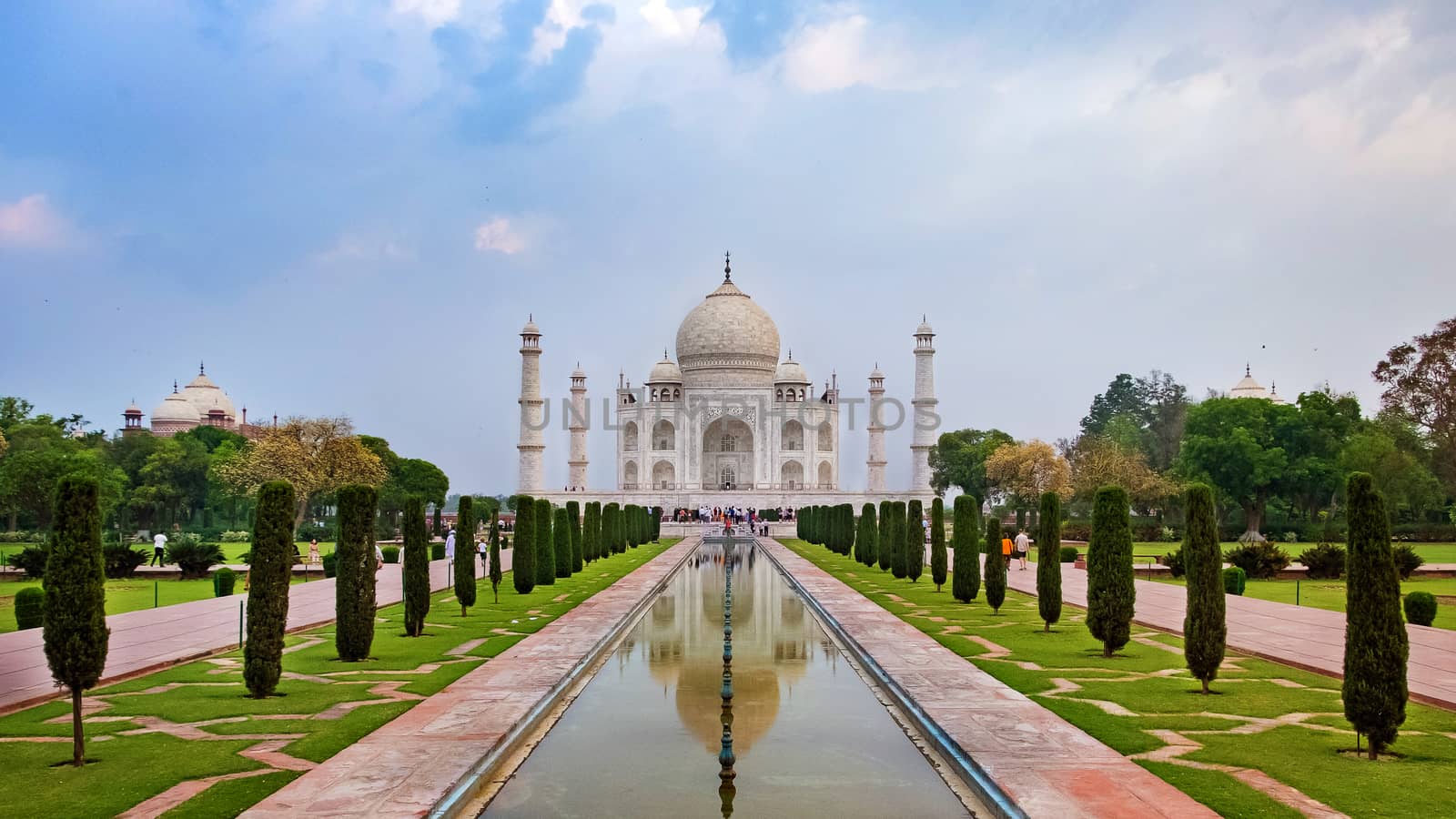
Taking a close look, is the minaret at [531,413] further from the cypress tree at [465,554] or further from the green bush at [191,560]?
the cypress tree at [465,554]

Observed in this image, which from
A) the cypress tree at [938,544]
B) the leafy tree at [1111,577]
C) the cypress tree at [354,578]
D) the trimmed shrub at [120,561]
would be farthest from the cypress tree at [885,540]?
the trimmed shrub at [120,561]

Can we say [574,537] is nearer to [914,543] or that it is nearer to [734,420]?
[914,543]

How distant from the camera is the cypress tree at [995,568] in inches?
621

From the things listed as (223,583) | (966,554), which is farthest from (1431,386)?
(223,583)

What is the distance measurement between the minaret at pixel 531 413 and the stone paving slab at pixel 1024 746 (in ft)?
135

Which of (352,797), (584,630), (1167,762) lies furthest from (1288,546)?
(352,797)

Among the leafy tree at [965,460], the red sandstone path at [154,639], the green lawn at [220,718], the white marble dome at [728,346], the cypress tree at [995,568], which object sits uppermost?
the white marble dome at [728,346]

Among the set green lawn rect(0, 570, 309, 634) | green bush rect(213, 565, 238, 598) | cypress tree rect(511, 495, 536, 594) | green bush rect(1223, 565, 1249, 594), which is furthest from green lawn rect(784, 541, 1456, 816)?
green lawn rect(0, 570, 309, 634)

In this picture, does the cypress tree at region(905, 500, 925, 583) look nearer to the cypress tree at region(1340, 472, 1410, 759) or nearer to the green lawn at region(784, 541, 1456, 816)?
the green lawn at region(784, 541, 1456, 816)

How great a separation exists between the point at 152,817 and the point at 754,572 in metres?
19.7

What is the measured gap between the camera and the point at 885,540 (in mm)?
24234

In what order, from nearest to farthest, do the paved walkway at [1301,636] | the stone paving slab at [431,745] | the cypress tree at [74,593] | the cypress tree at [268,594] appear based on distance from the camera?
the stone paving slab at [431,745] < the cypress tree at [74,593] < the cypress tree at [268,594] < the paved walkway at [1301,636]

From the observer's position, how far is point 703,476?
199 feet

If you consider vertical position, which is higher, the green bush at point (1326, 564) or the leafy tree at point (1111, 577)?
the leafy tree at point (1111, 577)
